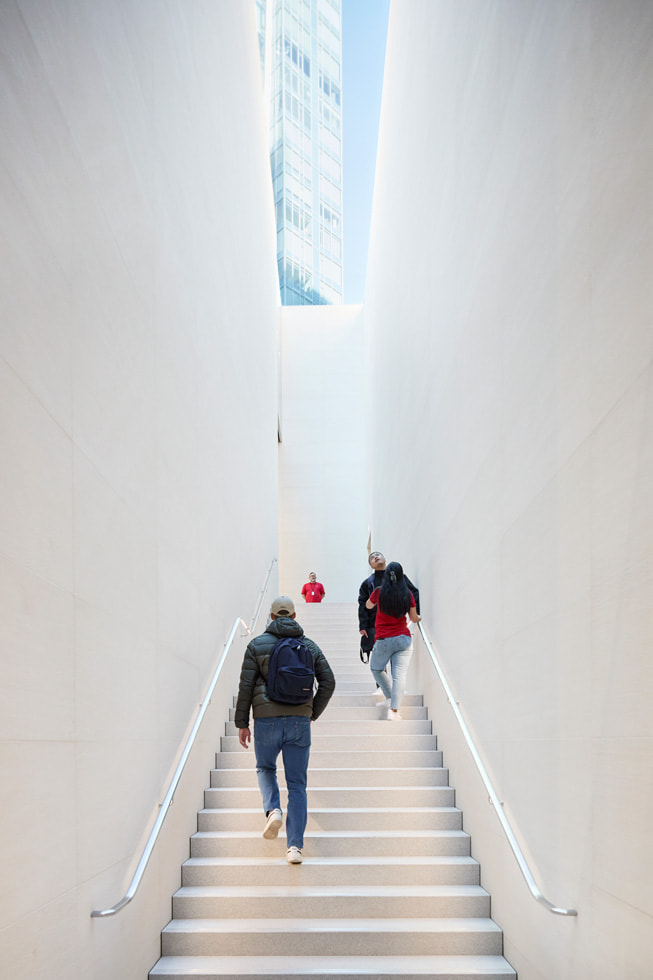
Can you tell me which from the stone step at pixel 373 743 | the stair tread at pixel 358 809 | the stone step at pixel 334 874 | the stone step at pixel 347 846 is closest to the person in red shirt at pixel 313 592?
the stone step at pixel 373 743

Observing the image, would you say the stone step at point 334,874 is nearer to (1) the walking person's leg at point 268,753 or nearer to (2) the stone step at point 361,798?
(1) the walking person's leg at point 268,753

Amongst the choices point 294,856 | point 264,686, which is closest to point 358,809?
point 294,856

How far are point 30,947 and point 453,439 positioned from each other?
13.4 ft

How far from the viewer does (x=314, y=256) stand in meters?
34.3

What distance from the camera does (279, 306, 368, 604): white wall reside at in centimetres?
1798

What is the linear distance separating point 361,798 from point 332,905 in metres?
1.10

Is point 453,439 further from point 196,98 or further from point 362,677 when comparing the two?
point 362,677

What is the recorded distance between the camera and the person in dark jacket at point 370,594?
734 cm

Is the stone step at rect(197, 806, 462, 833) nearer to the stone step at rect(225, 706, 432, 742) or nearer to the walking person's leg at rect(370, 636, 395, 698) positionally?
the stone step at rect(225, 706, 432, 742)

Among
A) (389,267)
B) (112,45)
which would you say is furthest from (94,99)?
(389,267)

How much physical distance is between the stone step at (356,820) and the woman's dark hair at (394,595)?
5.95 ft

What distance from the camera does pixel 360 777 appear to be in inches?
227

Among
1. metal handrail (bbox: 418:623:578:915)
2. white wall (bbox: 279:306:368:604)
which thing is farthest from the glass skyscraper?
metal handrail (bbox: 418:623:578:915)

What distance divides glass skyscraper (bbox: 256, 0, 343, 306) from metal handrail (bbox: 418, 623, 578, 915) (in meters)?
26.1
